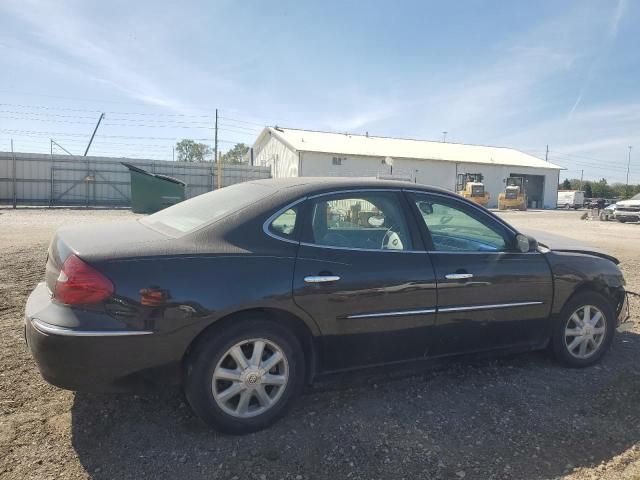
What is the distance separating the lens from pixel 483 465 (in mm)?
2613

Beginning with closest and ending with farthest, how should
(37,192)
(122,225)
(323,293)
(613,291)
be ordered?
1. (323,293)
2. (122,225)
3. (613,291)
4. (37,192)

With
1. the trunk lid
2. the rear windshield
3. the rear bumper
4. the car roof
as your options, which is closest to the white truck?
the car roof

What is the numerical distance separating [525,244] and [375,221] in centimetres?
123

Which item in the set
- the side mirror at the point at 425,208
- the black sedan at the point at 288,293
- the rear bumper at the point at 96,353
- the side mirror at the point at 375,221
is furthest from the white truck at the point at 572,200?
the rear bumper at the point at 96,353

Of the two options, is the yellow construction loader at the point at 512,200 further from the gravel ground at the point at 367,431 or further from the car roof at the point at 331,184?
the car roof at the point at 331,184

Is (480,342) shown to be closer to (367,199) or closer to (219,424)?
(367,199)

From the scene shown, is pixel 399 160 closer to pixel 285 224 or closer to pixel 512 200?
pixel 512 200

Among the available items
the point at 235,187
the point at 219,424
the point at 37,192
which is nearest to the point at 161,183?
the point at 37,192

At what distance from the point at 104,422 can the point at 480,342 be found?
2662 millimetres

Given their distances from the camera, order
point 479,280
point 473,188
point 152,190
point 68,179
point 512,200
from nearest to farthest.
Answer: point 479,280, point 152,190, point 68,179, point 473,188, point 512,200

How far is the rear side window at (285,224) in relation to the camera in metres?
2.95

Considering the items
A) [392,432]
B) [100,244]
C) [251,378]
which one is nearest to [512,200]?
[392,432]

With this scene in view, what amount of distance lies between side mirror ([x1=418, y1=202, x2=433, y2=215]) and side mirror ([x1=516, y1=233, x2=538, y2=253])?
0.78 m

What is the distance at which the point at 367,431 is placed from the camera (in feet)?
9.56
